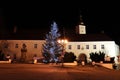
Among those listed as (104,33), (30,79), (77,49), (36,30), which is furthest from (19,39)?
(30,79)

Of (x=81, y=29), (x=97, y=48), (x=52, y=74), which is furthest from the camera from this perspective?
(x=81, y=29)

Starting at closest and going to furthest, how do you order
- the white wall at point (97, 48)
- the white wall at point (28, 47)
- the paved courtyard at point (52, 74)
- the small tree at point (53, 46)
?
the paved courtyard at point (52, 74), the small tree at point (53, 46), the white wall at point (28, 47), the white wall at point (97, 48)

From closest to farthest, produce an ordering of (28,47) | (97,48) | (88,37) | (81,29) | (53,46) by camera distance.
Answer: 1. (53,46)
2. (28,47)
3. (97,48)
4. (88,37)
5. (81,29)

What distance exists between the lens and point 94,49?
76.2 meters

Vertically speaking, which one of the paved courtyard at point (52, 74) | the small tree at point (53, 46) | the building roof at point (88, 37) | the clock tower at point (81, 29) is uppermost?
the clock tower at point (81, 29)

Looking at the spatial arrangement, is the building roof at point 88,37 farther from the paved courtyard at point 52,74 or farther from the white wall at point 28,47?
the paved courtyard at point 52,74

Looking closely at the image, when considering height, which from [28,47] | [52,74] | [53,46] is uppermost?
[28,47]

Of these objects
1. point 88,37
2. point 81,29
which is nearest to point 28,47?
point 88,37

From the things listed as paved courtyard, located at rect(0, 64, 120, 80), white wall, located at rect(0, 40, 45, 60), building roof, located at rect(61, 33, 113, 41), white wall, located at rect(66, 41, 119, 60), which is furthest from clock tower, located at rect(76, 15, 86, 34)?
paved courtyard, located at rect(0, 64, 120, 80)

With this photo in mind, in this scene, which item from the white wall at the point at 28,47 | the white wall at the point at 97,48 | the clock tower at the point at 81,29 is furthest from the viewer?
the clock tower at the point at 81,29

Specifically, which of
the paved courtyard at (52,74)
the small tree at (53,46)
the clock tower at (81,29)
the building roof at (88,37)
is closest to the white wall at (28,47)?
the building roof at (88,37)

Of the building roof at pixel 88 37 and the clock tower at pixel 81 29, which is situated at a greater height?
the clock tower at pixel 81 29

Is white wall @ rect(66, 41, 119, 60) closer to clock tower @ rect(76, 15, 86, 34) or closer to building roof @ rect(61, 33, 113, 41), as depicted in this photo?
building roof @ rect(61, 33, 113, 41)

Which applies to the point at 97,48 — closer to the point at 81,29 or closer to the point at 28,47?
the point at 81,29
